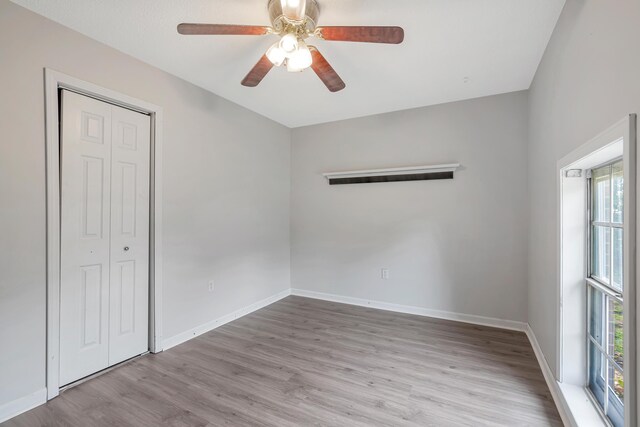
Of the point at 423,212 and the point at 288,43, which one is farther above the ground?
the point at 288,43

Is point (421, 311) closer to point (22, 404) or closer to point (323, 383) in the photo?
point (323, 383)

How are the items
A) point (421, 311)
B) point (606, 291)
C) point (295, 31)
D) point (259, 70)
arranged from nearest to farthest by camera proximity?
point (606, 291) → point (295, 31) → point (259, 70) → point (421, 311)

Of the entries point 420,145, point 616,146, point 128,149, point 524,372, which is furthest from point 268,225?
point 616,146

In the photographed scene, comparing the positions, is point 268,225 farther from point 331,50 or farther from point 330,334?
point 331,50

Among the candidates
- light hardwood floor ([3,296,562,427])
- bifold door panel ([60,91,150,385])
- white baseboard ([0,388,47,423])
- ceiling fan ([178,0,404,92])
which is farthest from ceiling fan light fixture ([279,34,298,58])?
white baseboard ([0,388,47,423])

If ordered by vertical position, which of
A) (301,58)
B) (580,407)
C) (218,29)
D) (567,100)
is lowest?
(580,407)

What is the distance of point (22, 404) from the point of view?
5.86 feet

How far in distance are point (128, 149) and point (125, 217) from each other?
575 mm

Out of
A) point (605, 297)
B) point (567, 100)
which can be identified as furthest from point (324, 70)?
point (605, 297)

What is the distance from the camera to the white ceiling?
5.90ft

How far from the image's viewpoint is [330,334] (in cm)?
296

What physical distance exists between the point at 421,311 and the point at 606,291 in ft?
7.02

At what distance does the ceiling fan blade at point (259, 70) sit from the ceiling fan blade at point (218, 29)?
6.9 inches

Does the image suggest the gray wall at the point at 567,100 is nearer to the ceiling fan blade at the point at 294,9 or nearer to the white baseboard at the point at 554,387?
the white baseboard at the point at 554,387
